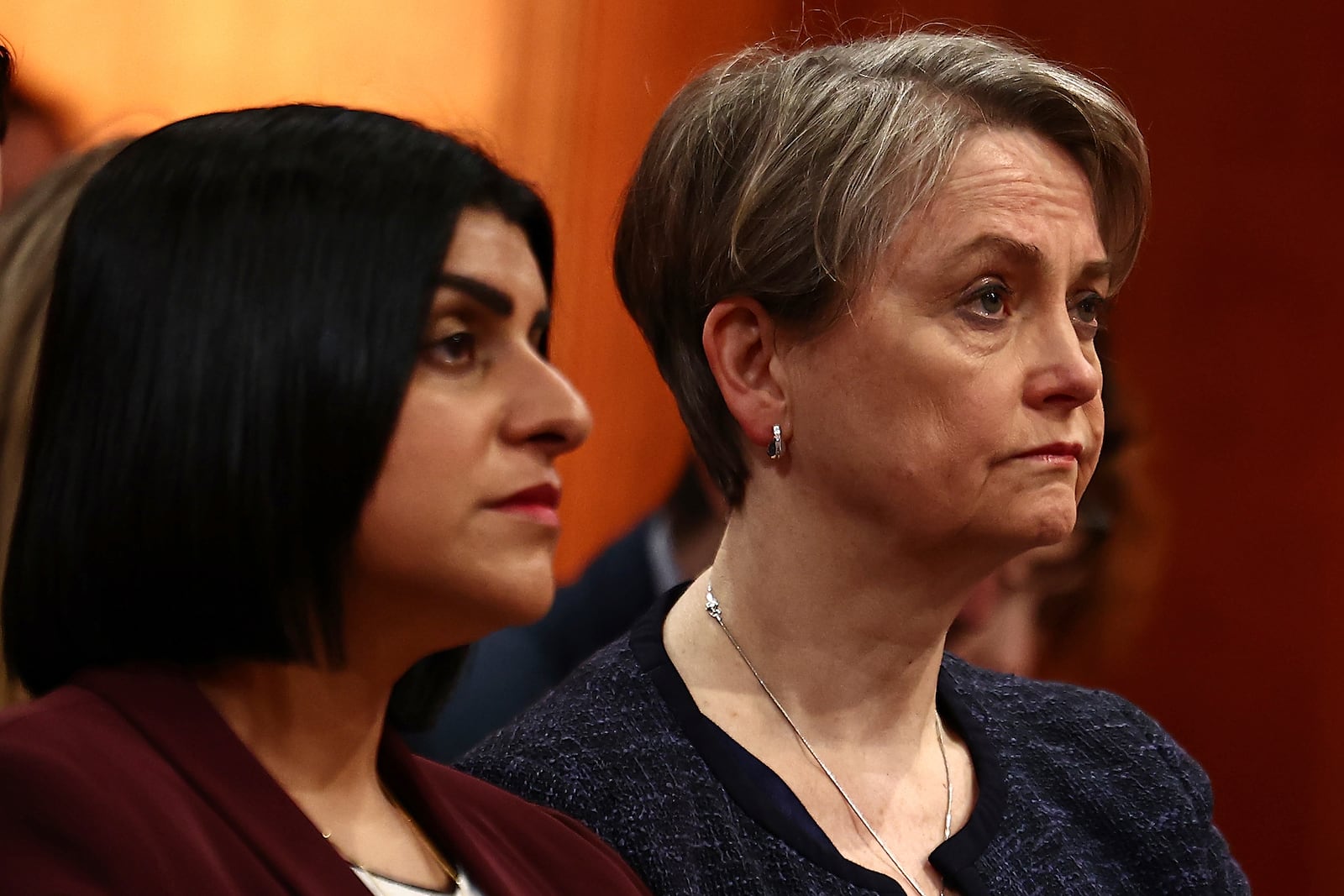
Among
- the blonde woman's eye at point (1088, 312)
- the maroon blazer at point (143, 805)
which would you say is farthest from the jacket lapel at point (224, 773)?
the blonde woman's eye at point (1088, 312)

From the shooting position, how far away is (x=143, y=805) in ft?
3.49

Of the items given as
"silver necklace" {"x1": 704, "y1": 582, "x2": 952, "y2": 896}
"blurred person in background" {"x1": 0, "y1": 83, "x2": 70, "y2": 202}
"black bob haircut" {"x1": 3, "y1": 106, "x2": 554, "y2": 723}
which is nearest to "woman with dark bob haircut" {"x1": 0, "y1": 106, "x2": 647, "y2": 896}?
"black bob haircut" {"x1": 3, "y1": 106, "x2": 554, "y2": 723}

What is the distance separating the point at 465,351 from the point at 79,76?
68.9 inches

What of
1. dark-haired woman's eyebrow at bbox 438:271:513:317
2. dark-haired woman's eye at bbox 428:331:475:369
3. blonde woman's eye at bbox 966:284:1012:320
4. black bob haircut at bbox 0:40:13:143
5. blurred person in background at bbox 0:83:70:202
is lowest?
blurred person in background at bbox 0:83:70:202

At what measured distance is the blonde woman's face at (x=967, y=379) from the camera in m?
1.69

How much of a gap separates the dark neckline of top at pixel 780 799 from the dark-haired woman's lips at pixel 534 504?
21.6 inches

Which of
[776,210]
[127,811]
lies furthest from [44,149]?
[127,811]

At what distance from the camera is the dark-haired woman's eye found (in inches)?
48.7

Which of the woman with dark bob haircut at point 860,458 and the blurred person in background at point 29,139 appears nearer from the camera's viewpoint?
the woman with dark bob haircut at point 860,458

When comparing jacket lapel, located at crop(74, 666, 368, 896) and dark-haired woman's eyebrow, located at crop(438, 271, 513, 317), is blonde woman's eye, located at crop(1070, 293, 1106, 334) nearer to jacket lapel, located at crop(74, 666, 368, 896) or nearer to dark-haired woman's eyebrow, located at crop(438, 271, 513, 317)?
dark-haired woman's eyebrow, located at crop(438, 271, 513, 317)

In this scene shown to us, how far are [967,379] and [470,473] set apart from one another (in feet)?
2.10

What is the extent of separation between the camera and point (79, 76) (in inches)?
108

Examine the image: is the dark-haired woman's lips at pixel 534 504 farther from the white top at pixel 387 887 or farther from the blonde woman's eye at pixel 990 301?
the blonde woman's eye at pixel 990 301

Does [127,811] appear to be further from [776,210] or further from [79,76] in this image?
[79,76]
